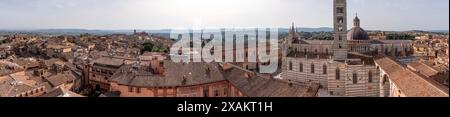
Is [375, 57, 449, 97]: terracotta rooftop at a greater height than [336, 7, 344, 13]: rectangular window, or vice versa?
[336, 7, 344, 13]: rectangular window

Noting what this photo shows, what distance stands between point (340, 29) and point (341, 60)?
2.75 meters

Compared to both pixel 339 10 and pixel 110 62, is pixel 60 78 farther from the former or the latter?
pixel 339 10

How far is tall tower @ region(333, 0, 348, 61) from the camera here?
32906 millimetres

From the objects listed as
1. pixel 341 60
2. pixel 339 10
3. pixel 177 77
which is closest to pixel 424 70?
pixel 341 60

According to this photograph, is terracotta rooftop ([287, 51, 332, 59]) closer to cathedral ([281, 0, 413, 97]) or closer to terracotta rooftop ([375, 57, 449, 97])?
cathedral ([281, 0, 413, 97])

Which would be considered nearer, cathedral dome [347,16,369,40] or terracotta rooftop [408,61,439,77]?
terracotta rooftop [408,61,439,77]

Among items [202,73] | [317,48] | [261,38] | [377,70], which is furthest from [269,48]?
[202,73]

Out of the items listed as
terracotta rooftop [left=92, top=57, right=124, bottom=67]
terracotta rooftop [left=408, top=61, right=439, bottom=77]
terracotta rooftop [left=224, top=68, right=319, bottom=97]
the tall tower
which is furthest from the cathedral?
terracotta rooftop [left=92, top=57, right=124, bottom=67]

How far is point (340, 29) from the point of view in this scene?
33.3 m

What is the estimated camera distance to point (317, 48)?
40.2m

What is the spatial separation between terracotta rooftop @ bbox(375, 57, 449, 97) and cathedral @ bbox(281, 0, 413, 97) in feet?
7.99

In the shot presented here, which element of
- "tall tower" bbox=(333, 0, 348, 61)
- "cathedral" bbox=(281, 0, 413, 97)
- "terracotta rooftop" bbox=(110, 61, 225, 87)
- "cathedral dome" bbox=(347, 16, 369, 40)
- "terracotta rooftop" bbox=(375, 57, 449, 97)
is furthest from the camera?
"cathedral dome" bbox=(347, 16, 369, 40)
